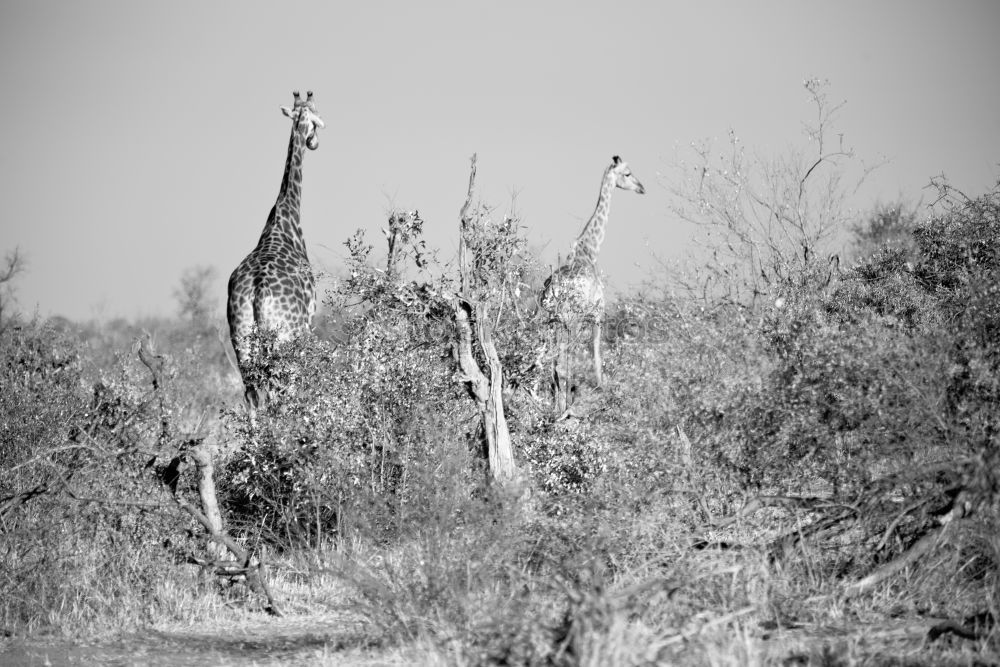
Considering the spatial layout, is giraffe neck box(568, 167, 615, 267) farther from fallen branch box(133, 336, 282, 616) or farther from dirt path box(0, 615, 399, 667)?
dirt path box(0, 615, 399, 667)

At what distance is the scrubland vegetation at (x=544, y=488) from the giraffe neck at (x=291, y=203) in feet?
9.57

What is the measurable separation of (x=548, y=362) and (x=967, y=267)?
3885mm

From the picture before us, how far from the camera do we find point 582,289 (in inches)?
463

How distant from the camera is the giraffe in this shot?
888cm

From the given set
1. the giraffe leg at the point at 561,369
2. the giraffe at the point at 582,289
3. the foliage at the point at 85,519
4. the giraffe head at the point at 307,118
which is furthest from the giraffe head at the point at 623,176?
the foliage at the point at 85,519

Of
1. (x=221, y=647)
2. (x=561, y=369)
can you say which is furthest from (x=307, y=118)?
(x=221, y=647)

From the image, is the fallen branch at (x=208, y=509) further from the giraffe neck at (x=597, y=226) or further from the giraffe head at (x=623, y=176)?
the giraffe head at (x=623, y=176)

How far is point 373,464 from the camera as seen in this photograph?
7191mm

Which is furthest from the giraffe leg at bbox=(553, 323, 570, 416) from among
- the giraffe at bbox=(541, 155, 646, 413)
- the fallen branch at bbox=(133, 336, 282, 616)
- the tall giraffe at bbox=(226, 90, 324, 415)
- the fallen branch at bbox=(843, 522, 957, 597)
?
the fallen branch at bbox=(843, 522, 957, 597)

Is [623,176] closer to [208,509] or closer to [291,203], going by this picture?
[291,203]

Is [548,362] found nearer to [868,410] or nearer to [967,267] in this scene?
[868,410]

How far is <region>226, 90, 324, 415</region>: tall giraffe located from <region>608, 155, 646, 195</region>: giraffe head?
200 inches

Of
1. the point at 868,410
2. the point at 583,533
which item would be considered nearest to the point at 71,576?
the point at 583,533

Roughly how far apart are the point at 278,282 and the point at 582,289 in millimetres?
3419
